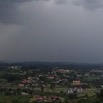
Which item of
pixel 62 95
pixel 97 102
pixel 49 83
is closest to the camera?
pixel 97 102

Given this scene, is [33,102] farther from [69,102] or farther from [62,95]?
[62,95]

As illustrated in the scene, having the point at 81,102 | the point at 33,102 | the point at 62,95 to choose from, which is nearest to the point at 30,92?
the point at 62,95

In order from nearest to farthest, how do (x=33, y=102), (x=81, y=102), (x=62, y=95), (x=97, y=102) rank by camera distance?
(x=97, y=102) < (x=81, y=102) < (x=33, y=102) < (x=62, y=95)

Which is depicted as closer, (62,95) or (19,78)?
(62,95)

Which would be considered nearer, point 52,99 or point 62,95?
point 52,99

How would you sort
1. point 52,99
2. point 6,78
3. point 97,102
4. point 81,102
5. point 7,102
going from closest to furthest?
1. point 97,102
2. point 81,102
3. point 7,102
4. point 52,99
5. point 6,78

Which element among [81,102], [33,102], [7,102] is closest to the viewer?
[81,102]

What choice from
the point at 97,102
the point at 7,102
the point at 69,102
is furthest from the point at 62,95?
the point at 97,102

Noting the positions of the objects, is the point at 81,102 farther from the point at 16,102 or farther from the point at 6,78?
the point at 6,78
